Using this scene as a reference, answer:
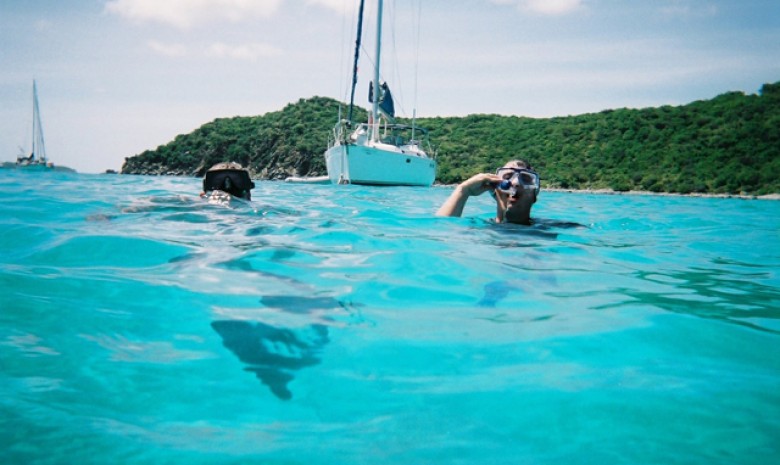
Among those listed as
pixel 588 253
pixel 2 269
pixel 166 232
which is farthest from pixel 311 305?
pixel 588 253

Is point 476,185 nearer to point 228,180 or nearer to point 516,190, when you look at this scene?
point 516,190

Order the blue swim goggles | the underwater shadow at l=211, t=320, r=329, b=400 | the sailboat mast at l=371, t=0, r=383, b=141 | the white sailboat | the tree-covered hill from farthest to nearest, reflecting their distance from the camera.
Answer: the tree-covered hill < the sailboat mast at l=371, t=0, r=383, b=141 < the white sailboat < the blue swim goggles < the underwater shadow at l=211, t=320, r=329, b=400

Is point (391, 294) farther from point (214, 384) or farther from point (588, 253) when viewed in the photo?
point (588, 253)

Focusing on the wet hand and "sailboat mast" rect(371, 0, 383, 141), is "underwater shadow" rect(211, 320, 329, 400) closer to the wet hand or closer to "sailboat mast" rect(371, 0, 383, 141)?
the wet hand

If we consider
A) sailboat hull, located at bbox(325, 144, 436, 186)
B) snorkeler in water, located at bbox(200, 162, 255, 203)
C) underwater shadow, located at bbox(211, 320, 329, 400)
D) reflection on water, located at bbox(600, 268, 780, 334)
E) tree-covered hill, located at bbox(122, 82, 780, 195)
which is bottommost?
underwater shadow, located at bbox(211, 320, 329, 400)

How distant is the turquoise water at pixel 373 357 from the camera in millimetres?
1484

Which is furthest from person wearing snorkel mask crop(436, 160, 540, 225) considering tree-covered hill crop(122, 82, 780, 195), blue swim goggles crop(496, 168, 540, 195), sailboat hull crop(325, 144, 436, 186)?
tree-covered hill crop(122, 82, 780, 195)

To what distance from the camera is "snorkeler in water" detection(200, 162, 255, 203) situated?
6.52 metres

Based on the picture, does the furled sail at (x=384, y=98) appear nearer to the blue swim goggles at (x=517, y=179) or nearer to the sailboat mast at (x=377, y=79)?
the sailboat mast at (x=377, y=79)

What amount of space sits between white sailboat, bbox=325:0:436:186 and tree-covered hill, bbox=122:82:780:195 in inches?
574

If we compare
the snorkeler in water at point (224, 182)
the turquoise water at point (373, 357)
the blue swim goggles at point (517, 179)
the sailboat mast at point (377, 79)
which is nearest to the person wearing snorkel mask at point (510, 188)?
the blue swim goggles at point (517, 179)

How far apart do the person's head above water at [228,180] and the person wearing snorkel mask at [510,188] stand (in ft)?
9.59

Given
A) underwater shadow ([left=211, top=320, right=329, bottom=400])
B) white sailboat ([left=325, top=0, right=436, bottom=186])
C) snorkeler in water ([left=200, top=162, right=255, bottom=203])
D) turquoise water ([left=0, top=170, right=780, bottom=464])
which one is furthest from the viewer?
white sailboat ([left=325, top=0, right=436, bottom=186])

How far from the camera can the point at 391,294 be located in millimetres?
3066
